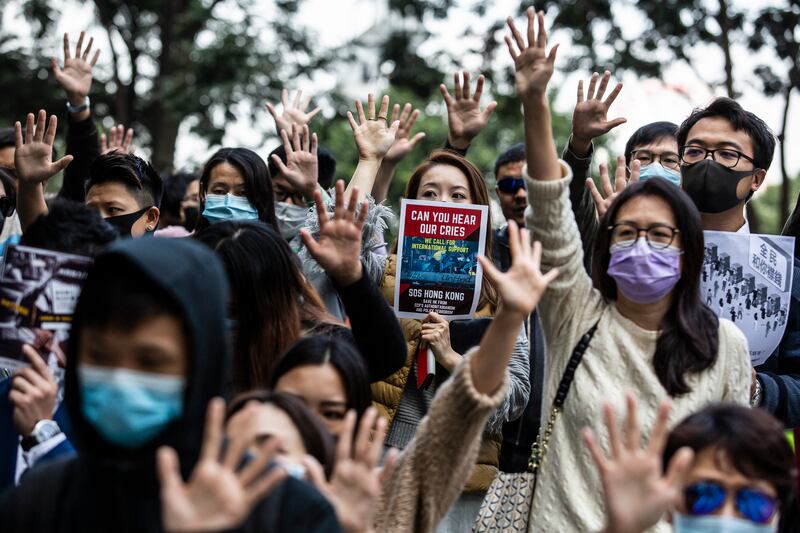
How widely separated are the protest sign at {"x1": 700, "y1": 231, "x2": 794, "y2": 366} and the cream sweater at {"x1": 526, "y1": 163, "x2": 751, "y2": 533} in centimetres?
62

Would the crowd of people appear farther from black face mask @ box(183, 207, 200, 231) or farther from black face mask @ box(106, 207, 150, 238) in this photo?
black face mask @ box(183, 207, 200, 231)

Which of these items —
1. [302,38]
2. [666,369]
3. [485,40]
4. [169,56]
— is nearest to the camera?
[666,369]

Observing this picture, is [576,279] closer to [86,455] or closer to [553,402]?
[553,402]

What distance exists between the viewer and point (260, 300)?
3971mm

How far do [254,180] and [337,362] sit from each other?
2.20 meters

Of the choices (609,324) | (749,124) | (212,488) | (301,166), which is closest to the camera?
(212,488)

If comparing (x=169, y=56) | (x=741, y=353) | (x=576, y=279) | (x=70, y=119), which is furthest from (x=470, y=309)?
(x=169, y=56)

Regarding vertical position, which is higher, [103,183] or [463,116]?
[463,116]

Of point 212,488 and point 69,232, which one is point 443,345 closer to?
point 69,232

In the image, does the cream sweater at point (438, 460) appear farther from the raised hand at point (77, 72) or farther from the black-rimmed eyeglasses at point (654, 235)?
the raised hand at point (77, 72)

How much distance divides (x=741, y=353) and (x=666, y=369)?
0.99 feet

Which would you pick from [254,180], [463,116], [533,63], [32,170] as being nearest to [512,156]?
[463,116]

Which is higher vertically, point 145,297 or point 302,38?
point 302,38

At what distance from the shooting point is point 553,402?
371cm
